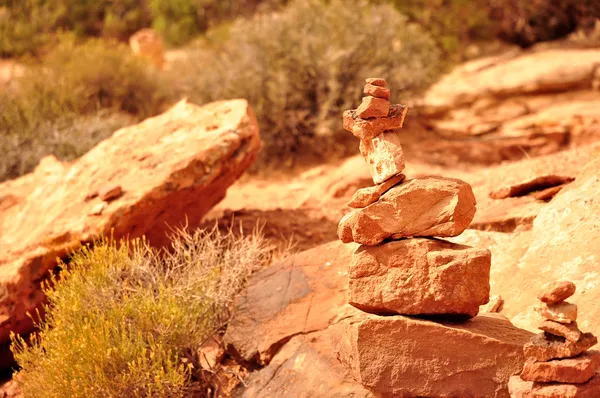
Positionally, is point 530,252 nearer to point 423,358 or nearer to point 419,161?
point 423,358

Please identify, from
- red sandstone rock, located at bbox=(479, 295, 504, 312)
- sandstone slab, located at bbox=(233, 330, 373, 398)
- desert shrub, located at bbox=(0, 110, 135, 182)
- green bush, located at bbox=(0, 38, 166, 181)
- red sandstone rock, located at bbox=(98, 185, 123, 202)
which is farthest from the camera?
green bush, located at bbox=(0, 38, 166, 181)

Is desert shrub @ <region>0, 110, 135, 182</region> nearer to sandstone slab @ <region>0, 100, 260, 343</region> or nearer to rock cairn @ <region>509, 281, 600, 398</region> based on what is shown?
sandstone slab @ <region>0, 100, 260, 343</region>

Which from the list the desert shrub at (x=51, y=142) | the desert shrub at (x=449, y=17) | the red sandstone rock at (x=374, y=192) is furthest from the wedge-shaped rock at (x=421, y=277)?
the desert shrub at (x=449, y=17)

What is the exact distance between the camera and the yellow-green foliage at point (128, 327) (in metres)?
4.21

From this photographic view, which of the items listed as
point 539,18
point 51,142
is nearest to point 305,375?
point 51,142

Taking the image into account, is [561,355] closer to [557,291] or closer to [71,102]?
[557,291]

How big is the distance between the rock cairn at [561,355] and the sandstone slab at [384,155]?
93 cm

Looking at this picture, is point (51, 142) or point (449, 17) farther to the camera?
point (449, 17)

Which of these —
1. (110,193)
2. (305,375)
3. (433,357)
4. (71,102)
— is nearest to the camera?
(433,357)

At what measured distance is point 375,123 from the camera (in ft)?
12.3

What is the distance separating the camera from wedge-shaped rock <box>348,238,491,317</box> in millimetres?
3654

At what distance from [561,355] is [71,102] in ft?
29.2

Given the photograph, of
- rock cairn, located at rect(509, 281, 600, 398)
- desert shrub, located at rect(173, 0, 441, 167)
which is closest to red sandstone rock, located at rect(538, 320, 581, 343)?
rock cairn, located at rect(509, 281, 600, 398)

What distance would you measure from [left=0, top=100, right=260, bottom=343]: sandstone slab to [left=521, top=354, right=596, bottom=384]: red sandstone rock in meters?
3.23
